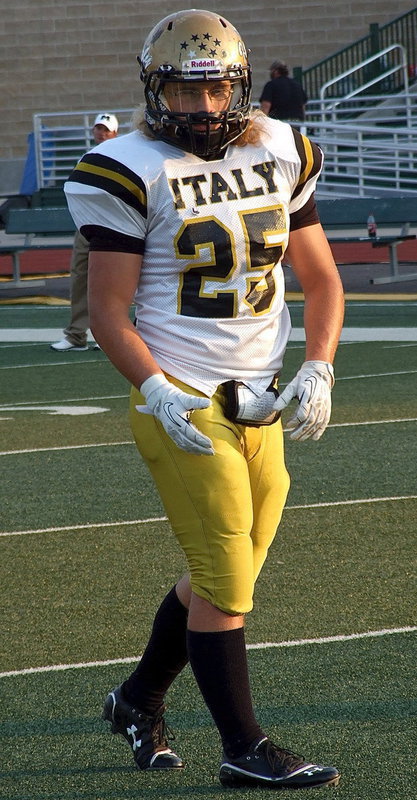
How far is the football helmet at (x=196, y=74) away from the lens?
10.4 feet

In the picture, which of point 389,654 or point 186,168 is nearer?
point 186,168

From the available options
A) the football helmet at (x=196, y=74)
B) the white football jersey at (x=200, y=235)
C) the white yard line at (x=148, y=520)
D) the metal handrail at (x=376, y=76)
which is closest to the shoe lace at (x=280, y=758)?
the white football jersey at (x=200, y=235)

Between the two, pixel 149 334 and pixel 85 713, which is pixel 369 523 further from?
pixel 149 334

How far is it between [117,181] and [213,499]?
2.48ft

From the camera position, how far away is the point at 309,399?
129 inches

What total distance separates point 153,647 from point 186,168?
3.89 ft

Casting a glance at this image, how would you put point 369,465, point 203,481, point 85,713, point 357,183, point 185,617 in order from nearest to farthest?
point 203,481
point 185,617
point 85,713
point 369,465
point 357,183

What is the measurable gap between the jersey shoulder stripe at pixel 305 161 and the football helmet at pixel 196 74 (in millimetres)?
174

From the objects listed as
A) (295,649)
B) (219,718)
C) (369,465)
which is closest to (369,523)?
(369,465)

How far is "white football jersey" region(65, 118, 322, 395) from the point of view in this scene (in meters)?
3.14

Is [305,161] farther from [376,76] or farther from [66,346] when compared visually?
[376,76]

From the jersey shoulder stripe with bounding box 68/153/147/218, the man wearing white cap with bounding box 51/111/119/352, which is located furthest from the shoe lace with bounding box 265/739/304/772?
the man wearing white cap with bounding box 51/111/119/352

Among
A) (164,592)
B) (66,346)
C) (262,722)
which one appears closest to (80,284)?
(66,346)

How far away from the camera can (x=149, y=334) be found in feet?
10.7
